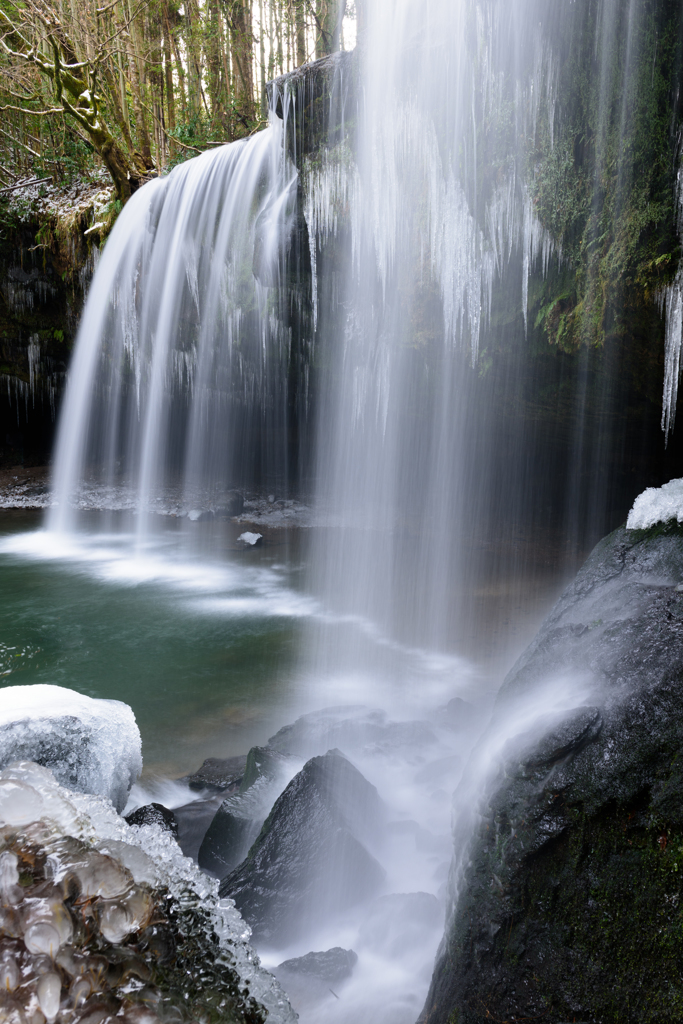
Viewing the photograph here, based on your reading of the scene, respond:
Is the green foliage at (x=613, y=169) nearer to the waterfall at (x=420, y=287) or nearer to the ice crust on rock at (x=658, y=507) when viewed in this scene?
the waterfall at (x=420, y=287)

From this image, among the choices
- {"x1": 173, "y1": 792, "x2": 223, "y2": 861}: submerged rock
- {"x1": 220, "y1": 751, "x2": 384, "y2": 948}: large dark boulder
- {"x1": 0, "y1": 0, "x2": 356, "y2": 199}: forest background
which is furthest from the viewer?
{"x1": 0, "y1": 0, "x2": 356, "y2": 199}: forest background

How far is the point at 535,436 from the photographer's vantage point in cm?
737

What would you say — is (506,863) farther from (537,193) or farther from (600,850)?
(537,193)

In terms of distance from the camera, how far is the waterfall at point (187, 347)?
7574 millimetres

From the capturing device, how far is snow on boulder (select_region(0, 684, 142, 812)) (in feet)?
7.93

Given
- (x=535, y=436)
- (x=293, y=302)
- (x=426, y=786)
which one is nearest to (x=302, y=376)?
(x=293, y=302)

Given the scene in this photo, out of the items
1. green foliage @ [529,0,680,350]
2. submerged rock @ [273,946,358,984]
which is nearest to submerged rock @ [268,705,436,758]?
submerged rock @ [273,946,358,984]

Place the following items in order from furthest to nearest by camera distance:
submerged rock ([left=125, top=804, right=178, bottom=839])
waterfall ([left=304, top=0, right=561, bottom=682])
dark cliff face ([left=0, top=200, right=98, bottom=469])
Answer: dark cliff face ([left=0, top=200, right=98, bottom=469]) → waterfall ([left=304, top=0, right=561, bottom=682]) → submerged rock ([left=125, top=804, right=178, bottom=839])

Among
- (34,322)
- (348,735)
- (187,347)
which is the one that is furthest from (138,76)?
(348,735)

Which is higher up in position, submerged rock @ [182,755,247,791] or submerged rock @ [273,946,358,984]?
submerged rock @ [273,946,358,984]

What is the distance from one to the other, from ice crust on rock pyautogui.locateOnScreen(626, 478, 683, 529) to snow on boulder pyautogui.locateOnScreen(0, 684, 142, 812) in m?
2.60

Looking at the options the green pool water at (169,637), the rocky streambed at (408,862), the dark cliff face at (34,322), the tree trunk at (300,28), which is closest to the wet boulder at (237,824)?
the rocky streambed at (408,862)

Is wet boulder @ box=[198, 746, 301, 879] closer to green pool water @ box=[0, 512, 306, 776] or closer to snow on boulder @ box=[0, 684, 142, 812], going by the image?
snow on boulder @ box=[0, 684, 142, 812]

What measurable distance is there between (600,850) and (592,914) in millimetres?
162
